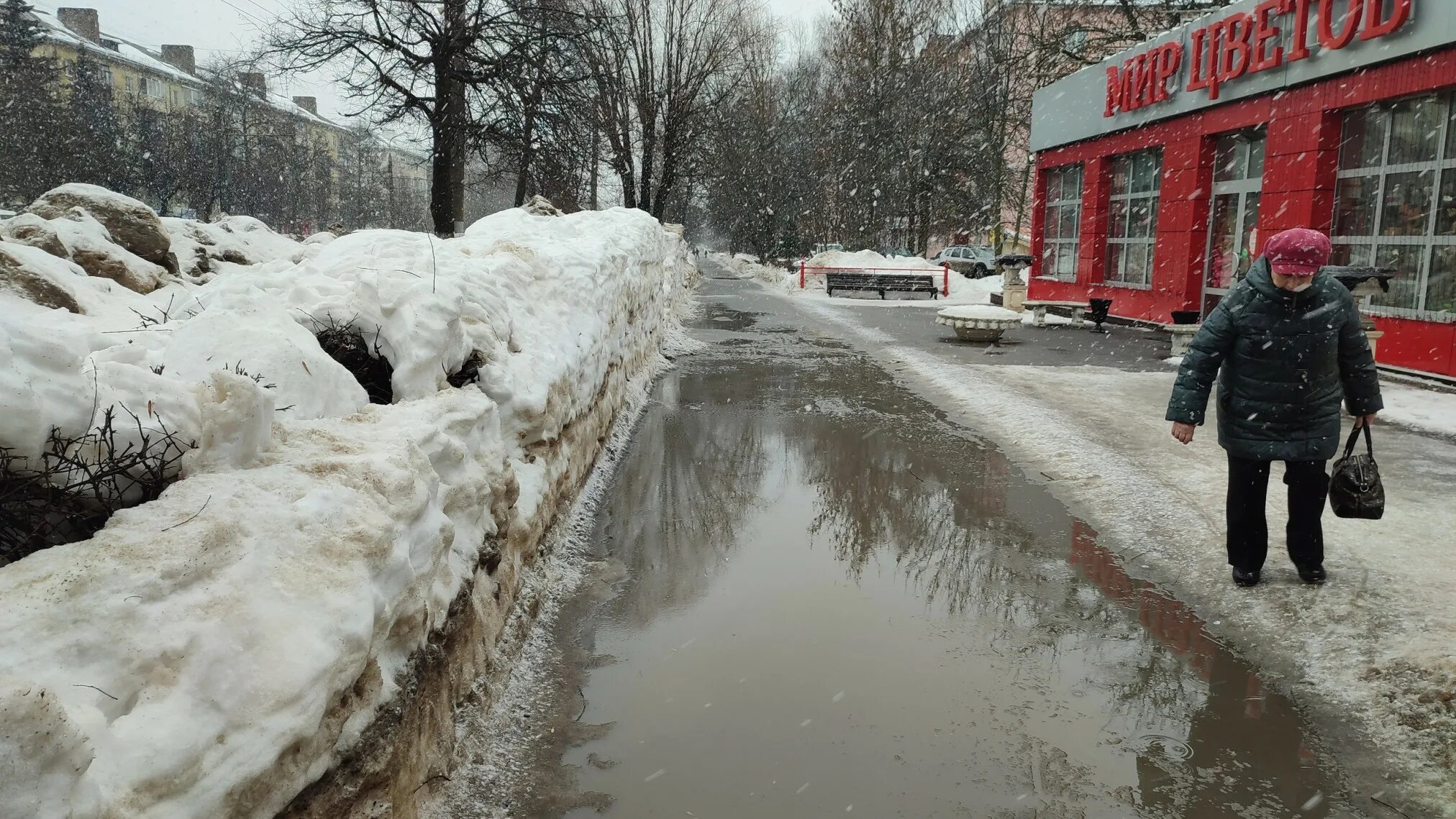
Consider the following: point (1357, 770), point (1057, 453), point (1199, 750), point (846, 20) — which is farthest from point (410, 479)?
point (846, 20)

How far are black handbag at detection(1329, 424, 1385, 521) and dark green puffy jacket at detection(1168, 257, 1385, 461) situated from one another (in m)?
0.12

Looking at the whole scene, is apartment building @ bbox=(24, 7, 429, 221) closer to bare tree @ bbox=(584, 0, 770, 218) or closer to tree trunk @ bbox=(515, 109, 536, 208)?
bare tree @ bbox=(584, 0, 770, 218)

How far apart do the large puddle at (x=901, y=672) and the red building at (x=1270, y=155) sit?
24.2 ft

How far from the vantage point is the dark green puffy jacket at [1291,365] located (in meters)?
4.26

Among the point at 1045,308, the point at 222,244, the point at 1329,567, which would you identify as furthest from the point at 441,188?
the point at 1329,567

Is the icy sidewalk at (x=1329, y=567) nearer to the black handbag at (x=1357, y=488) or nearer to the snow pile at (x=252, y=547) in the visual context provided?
the black handbag at (x=1357, y=488)

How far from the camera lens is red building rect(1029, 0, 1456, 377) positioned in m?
10.2

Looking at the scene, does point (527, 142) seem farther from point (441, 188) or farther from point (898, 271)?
point (898, 271)

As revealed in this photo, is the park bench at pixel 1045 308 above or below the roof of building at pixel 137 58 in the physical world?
below

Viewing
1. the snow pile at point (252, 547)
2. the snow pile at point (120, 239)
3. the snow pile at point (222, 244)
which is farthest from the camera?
the snow pile at point (222, 244)

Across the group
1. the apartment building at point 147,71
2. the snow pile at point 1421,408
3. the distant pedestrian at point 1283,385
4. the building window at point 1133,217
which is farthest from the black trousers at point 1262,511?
the apartment building at point 147,71

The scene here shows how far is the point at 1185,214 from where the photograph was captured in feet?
50.9

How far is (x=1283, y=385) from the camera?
4.30 metres

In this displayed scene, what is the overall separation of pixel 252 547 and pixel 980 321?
13056mm
